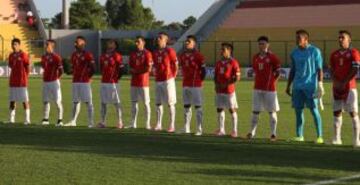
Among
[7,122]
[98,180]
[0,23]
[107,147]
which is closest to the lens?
[98,180]

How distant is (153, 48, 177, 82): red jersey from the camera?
14.8 m

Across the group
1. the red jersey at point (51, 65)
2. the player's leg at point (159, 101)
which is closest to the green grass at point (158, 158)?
the player's leg at point (159, 101)

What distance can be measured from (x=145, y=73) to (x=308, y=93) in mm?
4053

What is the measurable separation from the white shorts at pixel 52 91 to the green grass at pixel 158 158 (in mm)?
997

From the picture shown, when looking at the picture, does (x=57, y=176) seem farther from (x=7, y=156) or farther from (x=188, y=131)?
(x=188, y=131)

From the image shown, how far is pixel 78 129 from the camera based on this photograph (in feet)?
48.3

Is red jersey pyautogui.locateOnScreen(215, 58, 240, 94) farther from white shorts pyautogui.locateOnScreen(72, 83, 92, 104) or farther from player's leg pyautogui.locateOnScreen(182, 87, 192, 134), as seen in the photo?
white shorts pyautogui.locateOnScreen(72, 83, 92, 104)

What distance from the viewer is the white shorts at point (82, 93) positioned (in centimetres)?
1564

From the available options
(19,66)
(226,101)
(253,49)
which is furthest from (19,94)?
(253,49)

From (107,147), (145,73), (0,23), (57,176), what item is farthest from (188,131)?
(0,23)

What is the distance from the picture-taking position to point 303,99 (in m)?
12.5

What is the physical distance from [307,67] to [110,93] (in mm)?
4854

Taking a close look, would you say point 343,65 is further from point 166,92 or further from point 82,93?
point 82,93

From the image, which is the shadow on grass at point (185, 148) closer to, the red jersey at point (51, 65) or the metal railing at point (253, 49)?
the red jersey at point (51, 65)
